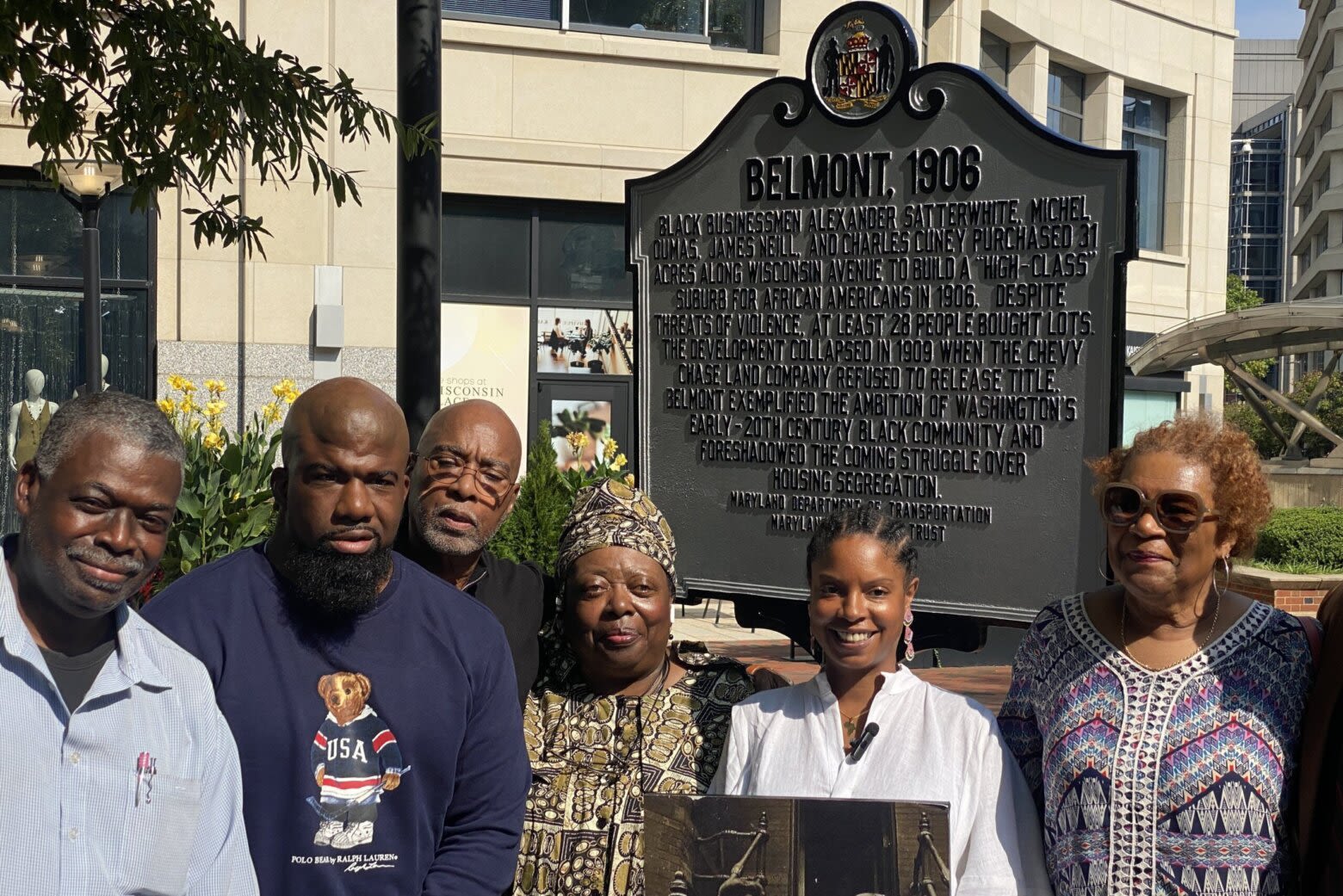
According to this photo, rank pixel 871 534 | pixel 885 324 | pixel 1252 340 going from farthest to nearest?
pixel 1252 340 → pixel 885 324 → pixel 871 534

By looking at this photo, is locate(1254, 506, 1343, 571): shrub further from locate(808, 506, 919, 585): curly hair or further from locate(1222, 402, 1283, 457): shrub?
locate(1222, 402, 1283, 457): shrub

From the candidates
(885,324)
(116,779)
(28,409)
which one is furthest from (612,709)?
(28,409)

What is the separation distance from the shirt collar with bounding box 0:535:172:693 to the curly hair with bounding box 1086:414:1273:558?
1.95 meters

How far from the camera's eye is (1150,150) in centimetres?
2439

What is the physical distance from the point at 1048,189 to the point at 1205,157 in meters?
21.4

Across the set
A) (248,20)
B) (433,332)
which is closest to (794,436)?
(433,332)

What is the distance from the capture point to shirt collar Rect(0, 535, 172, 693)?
2312mm

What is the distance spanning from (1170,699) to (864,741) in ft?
2.02

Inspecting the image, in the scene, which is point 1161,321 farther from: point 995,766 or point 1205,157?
point 995,766

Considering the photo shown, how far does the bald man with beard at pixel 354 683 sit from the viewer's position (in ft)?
9.11

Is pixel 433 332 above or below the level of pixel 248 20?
below

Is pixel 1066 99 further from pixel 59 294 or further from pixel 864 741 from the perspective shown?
pixel 864 741

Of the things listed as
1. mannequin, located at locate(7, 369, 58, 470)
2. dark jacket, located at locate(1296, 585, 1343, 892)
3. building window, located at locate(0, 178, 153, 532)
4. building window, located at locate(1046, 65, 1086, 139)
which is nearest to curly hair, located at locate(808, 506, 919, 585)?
dark jacket, located at locate(1296, 585, 1343, 892)

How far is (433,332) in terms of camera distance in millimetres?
5461
